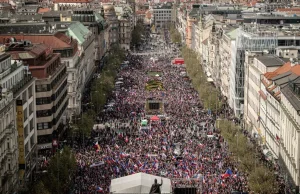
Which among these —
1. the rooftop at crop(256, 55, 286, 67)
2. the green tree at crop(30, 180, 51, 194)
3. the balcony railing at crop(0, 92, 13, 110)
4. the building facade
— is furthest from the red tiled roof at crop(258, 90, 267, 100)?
the green tree at crop(30, 180, 51, 194)

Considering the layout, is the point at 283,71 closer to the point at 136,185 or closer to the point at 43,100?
the point at 43,100

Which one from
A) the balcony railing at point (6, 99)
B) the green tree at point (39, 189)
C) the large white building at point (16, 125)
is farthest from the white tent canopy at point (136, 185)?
the balcony railing at point (6, 99)

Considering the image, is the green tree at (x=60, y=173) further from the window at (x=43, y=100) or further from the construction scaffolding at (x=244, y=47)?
the construction scaffolding at (x=244, y=47)

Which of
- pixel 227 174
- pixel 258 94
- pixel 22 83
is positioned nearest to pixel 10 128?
pixel 22 83

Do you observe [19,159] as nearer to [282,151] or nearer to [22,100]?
[22,100]

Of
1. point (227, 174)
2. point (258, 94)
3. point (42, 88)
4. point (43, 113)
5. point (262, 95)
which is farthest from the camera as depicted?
point (258, 94)

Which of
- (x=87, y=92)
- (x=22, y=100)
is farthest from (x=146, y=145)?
(x=87, y=92)
